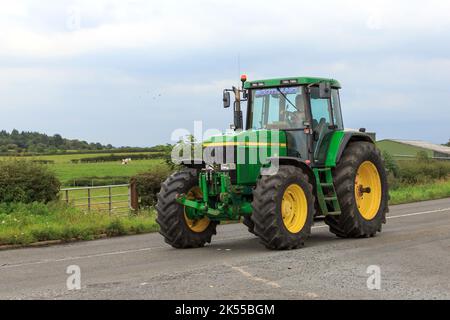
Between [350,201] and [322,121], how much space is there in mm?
1818

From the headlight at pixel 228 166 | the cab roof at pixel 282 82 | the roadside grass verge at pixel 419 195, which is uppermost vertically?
the cab roof at pixel 282 82

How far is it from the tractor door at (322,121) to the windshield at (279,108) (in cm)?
31

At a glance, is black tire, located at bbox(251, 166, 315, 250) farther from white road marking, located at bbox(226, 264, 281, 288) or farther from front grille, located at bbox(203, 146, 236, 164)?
white road marking, located at bbox(226, 264, 281, 288)

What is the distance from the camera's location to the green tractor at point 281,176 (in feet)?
41.7

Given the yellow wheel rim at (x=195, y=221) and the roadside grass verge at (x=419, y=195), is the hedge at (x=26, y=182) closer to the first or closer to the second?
the yellow wheel rim at (x=195, y=221)

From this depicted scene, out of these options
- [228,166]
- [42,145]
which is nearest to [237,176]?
[228,166]

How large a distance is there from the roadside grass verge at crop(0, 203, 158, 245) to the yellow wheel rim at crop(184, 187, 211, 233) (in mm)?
4019

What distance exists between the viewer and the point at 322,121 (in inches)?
575

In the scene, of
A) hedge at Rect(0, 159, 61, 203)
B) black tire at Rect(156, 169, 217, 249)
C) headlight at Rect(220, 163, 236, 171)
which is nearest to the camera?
headlight at Rect(220, 163, 236, 171)

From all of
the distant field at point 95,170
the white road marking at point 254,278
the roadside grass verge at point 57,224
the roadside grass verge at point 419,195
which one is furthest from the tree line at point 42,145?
the white road marking at point 254,278

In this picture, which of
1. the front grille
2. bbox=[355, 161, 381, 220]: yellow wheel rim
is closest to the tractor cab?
bbox=[355, 161, 381, 220]: yellow wheel rim

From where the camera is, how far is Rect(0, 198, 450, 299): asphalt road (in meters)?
8.69
